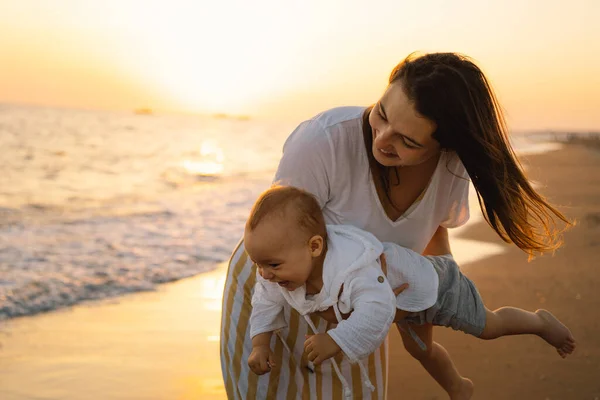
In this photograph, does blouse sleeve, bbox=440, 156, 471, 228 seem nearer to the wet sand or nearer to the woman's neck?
the woman's neck

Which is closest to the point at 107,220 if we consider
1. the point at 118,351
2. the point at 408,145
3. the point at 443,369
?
the point at 118,351

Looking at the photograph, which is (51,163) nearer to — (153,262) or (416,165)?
(153,262)

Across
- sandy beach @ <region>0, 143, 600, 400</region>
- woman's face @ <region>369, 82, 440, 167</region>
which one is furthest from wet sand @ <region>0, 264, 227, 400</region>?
woman's face @ <region>369, 82, 440, 167</region>

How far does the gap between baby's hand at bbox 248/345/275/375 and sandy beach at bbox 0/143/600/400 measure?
45.5 inches

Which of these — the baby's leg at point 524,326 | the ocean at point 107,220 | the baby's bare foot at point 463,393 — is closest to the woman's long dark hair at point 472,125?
the baby's leg at point 524,326

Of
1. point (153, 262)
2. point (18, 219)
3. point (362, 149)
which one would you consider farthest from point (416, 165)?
point (18, 219)

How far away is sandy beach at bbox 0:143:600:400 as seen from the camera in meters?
3.54

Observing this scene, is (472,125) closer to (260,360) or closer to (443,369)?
(260,360)

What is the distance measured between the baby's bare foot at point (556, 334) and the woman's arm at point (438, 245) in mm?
438

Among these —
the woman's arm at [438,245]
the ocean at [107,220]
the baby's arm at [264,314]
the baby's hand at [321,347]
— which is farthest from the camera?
the ocean at [107,220]

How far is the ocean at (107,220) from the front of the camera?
567cm

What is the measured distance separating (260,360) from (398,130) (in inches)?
34.2

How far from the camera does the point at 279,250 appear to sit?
2.23 meters

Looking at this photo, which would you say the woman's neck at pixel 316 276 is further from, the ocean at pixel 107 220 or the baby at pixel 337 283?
the ocean at pixel 107 220
